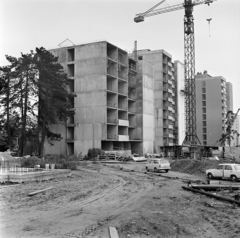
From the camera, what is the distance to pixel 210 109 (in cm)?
10681

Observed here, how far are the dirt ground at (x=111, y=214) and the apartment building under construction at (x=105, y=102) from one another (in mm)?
40126

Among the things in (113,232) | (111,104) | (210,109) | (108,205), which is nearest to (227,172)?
(108,205)

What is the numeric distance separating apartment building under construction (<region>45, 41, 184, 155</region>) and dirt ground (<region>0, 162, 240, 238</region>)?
40126mm

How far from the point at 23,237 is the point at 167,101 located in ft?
253

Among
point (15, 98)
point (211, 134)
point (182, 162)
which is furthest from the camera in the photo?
point (211, 134)

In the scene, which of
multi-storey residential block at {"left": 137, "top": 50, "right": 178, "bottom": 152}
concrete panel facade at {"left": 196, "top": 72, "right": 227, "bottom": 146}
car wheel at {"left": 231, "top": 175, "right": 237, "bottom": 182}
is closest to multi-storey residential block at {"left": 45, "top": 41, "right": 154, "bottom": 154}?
multi-storey residential block at {"left": 137, "top": 50, "right": 178, "bottom": 152}

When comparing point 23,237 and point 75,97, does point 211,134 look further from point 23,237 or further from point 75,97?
point 23,237

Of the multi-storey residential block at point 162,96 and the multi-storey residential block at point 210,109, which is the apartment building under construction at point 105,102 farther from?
the multi-storey residential block at point 210,109

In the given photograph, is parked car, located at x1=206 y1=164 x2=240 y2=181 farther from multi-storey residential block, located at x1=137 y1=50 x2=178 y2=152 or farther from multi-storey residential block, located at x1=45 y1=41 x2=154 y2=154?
multi-storey residential block, located at x1=137 y1=50 x2=178 y2=152

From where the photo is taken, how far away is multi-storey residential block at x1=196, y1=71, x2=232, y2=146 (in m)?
105

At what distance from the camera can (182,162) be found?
38781mm

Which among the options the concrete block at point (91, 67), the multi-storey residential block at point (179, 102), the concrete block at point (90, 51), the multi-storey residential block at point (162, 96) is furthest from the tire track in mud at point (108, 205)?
the multi-storey residential block at point (179, 102)

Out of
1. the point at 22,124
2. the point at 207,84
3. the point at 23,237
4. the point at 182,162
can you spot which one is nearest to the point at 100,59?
the point at 22,124

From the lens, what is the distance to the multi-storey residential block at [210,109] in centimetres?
10533
